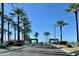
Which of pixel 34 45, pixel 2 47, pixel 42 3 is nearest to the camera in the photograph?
pixel 42 3

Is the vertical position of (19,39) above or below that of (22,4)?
below

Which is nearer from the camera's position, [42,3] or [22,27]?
[42,3]

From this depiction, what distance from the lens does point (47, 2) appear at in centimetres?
1877

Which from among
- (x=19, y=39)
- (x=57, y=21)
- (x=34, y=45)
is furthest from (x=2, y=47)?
(x=57, y=21)

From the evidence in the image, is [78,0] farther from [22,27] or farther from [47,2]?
[22,27]

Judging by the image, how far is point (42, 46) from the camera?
25.6 meters

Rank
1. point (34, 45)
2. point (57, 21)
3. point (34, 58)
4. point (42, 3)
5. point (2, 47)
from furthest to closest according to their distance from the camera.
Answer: point (2, 47), point (34, 45), point (57, 21), point (42, 3), point (34, 58)

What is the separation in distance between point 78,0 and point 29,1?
3.27 metres

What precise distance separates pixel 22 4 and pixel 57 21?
11.8 ft

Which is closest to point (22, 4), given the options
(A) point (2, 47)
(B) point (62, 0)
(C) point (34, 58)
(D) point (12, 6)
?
(D) point (12, 6)

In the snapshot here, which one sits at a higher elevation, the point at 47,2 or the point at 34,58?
the point at 47,2

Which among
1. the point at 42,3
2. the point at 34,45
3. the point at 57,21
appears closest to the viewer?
the point at 42,3

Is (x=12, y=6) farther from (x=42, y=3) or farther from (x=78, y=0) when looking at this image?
(x=78, y=0)

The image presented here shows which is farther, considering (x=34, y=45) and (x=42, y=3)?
(x=34, y=45)
